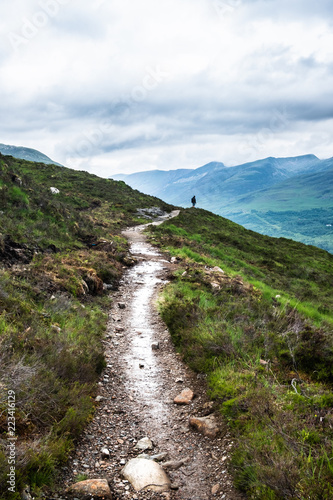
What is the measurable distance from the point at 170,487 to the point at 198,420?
4.60ft

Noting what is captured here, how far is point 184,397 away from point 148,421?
0.94 m

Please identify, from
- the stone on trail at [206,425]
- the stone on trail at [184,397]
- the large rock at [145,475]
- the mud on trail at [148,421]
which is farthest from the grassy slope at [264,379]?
the large rock at [145,475]

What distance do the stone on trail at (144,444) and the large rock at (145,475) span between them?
41 centimetres

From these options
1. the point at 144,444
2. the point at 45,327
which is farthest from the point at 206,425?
the point at 45,327

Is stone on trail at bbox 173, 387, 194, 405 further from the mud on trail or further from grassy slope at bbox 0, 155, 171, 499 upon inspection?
grassy slope at bbox 0, 155, 171, 499

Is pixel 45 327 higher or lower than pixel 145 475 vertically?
higher

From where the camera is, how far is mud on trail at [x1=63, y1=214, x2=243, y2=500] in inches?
159

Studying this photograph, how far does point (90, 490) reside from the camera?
3670mm

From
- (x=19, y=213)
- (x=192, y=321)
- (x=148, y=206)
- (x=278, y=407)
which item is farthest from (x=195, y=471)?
(x=148, y=206)

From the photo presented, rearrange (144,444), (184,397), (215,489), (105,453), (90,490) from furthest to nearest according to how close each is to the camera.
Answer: (184,397)
(144,444)
(105,453)
(215,489)
(90,490)

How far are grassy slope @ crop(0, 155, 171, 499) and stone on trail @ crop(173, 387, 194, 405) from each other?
1740 millimetres

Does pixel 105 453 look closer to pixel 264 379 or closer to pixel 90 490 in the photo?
pixel 90 490

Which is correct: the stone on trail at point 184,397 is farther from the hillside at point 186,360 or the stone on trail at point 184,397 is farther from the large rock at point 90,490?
the large rock at point 90,490

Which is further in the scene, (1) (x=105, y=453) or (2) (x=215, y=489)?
(1) (x=105, y=453)
